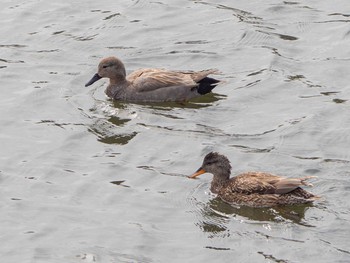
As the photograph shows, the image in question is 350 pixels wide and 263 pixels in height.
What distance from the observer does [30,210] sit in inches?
631

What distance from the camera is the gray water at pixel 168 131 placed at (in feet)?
49.6

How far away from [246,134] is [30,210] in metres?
3.68

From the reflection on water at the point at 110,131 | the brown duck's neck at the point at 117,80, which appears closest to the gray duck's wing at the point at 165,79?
the brown duck's neck at the point at 117,80

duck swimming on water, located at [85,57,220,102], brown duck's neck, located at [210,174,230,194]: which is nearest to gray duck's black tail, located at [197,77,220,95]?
duck swimming on water, located at [85,57,220,102]

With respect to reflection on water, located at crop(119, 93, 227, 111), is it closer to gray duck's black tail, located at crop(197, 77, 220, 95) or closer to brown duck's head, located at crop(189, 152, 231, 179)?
gray duck's black tail, located at crop(197, 77, 220, 95)

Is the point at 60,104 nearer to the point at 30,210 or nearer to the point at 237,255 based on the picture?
the point at 30,210

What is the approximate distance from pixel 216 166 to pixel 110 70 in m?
4.54

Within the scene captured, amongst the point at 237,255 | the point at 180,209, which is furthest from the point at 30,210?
the point at 237,255

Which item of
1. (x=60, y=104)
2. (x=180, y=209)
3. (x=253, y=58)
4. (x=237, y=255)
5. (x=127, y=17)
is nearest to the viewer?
(x=237, y=255)

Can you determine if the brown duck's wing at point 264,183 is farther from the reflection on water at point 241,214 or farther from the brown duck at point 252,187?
A: the reflection on water at point 241,214

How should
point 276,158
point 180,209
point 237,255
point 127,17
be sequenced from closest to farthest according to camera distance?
point 237,255
point 180,209
point 276,158
point 127,17

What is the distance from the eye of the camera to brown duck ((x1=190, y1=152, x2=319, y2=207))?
52.2ft

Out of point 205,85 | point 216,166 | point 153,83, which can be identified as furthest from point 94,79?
point 216,166

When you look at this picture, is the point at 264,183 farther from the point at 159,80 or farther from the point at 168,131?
the point at 159,80
